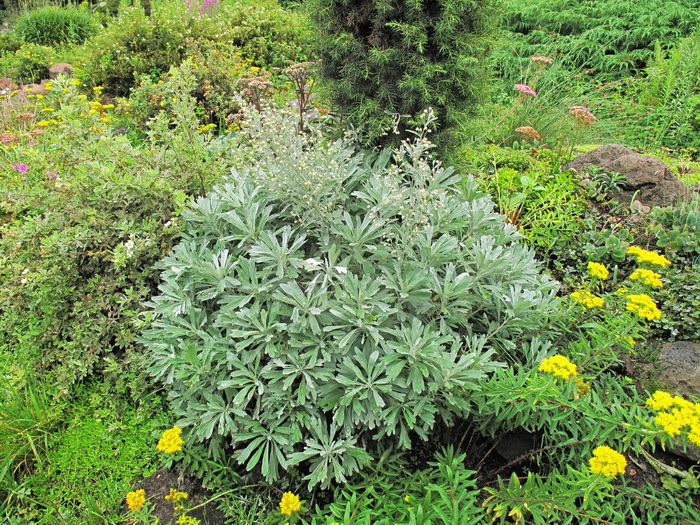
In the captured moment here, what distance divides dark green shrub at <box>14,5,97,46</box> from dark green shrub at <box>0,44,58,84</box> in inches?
70.7

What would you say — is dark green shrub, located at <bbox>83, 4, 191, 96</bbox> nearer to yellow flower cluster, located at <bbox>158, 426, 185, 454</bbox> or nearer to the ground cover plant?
the ground cover plant

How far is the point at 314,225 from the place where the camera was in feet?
9.06

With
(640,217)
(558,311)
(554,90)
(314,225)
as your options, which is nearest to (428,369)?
(558,311)

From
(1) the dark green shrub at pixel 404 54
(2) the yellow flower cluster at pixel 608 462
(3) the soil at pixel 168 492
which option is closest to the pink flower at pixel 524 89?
(1) the dark green shrub at pixel 404 54

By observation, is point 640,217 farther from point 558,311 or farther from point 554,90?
point 554,90

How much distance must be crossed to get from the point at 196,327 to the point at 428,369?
1.23m

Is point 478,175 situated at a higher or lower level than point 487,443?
higher

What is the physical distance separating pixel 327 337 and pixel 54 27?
13422mm

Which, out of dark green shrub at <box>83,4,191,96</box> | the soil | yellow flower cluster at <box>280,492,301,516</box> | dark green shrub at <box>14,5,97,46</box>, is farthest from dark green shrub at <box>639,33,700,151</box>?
dark green shrub at <box>14,5,97,46</box>

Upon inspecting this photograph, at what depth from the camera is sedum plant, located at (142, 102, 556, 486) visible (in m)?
2.15

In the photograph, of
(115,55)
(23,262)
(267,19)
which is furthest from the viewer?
(267,19)

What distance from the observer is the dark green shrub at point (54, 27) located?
11.5 meters

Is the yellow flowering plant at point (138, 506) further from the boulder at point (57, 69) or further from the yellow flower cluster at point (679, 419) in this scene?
the boulder at point (57, 69)

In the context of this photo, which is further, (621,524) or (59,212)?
(59,212)
